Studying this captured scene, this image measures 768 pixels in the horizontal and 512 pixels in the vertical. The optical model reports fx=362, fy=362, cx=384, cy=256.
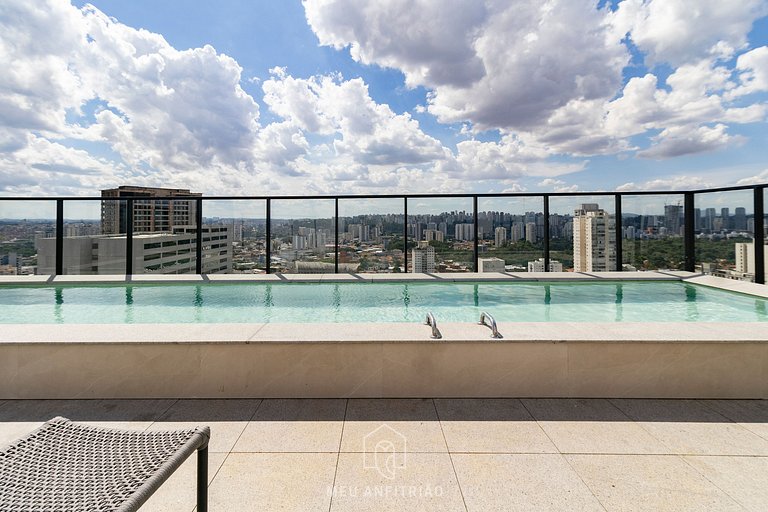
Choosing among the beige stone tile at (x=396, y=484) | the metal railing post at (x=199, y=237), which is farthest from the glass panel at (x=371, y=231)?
the beige stone tile at (x=396, y=484)

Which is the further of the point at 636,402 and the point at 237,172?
the point at 237,172

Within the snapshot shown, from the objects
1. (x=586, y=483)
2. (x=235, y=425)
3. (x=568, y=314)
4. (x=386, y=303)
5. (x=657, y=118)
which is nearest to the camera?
(x=586, y=483)

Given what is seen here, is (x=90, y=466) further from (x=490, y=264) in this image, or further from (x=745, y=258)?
(x=745, y=258)

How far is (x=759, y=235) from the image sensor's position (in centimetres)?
498

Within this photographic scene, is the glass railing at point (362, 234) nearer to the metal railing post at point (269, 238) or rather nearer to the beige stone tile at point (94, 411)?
the metal railing post at point (269, 238)

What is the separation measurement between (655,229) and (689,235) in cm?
50

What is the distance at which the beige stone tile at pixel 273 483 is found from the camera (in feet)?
4.33

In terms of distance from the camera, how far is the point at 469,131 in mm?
8859

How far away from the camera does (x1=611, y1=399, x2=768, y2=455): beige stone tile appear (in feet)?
5.45

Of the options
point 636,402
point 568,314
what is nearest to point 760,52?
point 568,314

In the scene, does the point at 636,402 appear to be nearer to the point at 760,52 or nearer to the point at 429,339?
the point at 429,339

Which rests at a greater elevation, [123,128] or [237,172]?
[123,128]

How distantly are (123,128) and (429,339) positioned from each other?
366 inches

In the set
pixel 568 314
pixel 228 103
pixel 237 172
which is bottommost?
pixel 568 314
